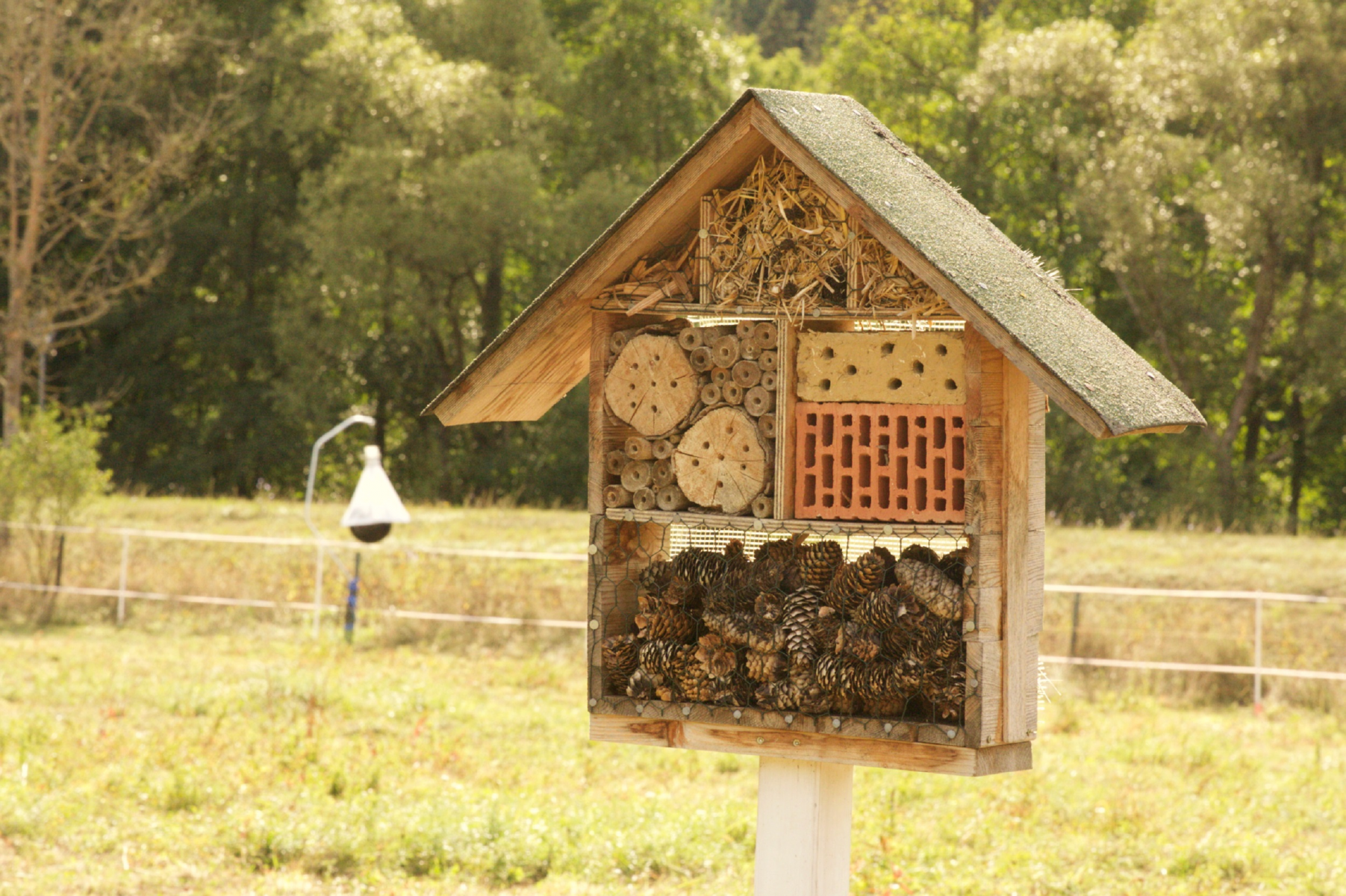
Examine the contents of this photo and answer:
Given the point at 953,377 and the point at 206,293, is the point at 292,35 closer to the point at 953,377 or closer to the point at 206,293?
the point at 206,293

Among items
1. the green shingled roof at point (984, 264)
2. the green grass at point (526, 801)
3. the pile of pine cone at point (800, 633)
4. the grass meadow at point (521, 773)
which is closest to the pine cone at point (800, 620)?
the pile of pine cone at point (800, 633)

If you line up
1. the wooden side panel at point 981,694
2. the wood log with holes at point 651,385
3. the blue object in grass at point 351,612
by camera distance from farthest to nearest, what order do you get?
the blue object in grass at point 351,612 → the wood log with holes at point 651,385 → the wooden side panel at point 981,694

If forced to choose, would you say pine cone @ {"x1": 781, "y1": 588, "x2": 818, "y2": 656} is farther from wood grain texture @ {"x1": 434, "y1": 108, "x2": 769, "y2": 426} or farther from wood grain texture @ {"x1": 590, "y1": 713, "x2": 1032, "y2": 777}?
wood grain texture @ {"x1": 434, "y1": 108, "x2": 769, "y2": 426}

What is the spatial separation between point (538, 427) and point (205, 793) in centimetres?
2124

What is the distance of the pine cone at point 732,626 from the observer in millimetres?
4602

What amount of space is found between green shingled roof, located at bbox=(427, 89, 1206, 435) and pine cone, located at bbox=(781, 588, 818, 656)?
1115 millimetres

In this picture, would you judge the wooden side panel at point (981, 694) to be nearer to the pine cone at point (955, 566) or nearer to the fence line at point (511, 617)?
the pine cone at point (955, 566)

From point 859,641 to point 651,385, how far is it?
43.3 inches

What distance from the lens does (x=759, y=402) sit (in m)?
4.64

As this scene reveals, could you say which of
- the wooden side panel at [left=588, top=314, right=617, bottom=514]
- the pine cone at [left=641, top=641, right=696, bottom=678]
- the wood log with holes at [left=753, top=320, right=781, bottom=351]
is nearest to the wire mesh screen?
the pine cone at [left=641, top=641, right=696, bottom=678]

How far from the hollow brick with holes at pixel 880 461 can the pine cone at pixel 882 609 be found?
0.24 metres

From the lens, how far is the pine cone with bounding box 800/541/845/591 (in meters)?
4.67

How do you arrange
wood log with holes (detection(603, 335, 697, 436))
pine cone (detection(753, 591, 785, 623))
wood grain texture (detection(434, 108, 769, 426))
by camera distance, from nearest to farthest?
wood grain texture (detection(434, 108, 769, 426)), pine cone (detection(753, 591, 785, 623)), wood log with holes (detection(603, 335, 697, 436))

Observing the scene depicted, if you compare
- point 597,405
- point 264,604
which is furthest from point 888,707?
point 264,604
